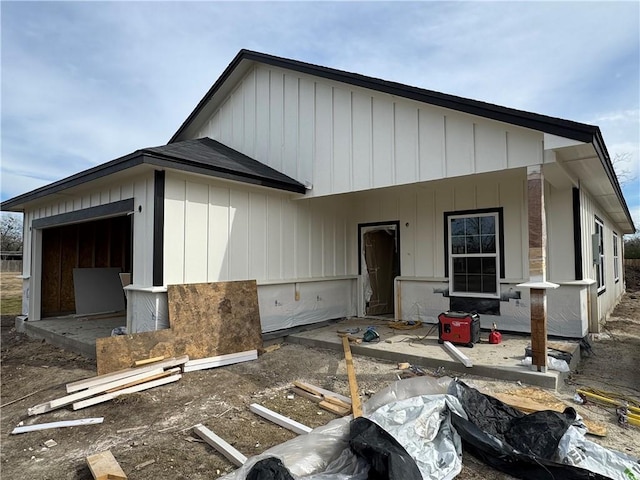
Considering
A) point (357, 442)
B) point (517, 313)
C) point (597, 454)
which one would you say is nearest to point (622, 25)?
point (517, 313)

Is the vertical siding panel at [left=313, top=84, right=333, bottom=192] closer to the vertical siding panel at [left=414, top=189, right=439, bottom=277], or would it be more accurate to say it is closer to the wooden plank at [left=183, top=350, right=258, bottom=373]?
the vertical siding panel at [left=414, top=189, right=439, bottom=277]

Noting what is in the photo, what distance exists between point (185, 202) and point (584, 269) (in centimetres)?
685

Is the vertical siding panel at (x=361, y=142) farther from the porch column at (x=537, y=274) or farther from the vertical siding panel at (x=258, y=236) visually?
the porch column at (x=537, y=274)

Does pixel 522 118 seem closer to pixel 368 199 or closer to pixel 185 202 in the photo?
pixel 368 199

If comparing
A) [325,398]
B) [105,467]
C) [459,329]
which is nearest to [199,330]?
[325,398]

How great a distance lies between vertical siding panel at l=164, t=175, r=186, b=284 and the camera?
17.7ft

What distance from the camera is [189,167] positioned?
17.8ft

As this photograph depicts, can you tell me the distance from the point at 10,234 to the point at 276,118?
154 ft

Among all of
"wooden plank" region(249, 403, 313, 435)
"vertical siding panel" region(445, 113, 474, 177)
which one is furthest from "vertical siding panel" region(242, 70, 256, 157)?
"wooden plank" region(249, 403, 313, 435)

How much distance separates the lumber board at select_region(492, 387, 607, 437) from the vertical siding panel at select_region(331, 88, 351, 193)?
157 inches

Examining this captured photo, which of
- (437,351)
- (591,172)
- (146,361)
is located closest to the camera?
(146,361)

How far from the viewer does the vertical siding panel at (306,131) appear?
23.4ft

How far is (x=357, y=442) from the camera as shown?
2.45m

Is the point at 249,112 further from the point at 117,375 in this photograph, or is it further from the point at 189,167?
the point at 117,375
